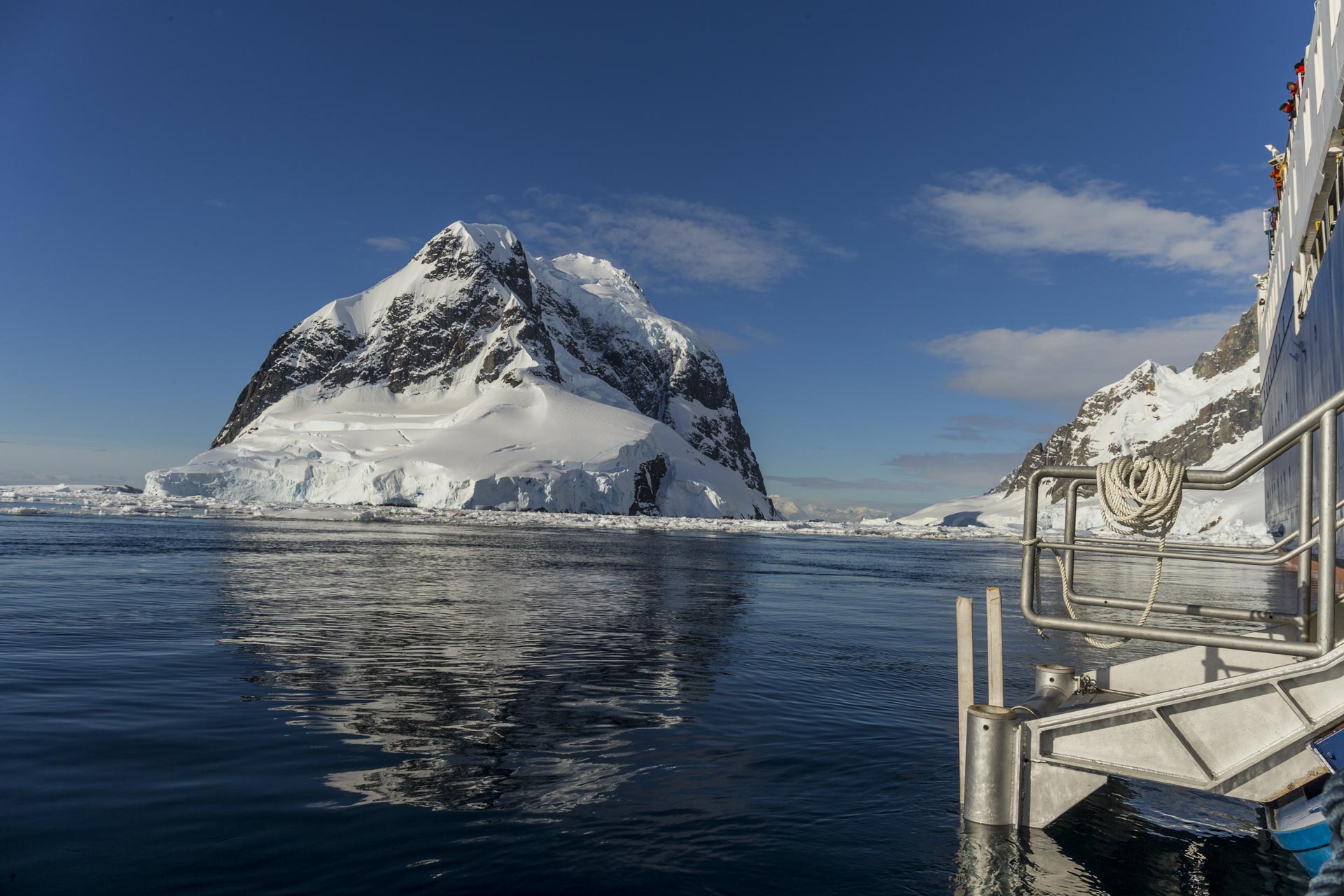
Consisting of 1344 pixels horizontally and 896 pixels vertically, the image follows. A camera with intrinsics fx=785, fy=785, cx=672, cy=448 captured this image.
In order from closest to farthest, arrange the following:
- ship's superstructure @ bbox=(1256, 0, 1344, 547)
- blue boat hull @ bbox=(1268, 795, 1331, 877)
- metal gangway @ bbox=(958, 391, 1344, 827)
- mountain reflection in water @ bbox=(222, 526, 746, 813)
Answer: metal gangway @ bbox=(958, 391, 1344, 827)
blue boat hull @ bbox=(1268, 795, 1331, 877)
mountain reflection in water @ bbox=(222, 526, 746, 813)
ship's superstructure @ bbox=(1256, 0, 1344, 547)

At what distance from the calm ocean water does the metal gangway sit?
0.53 m

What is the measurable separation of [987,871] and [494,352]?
185340mm

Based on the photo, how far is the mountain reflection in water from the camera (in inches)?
273

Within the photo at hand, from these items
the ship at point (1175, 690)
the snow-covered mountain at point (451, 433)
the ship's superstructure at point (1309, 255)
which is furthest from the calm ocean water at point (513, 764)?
the snow-covered mountain at point (451, 433)

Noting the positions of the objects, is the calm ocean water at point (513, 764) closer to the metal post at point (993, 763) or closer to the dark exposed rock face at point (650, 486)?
the metal post at point (993, 763)

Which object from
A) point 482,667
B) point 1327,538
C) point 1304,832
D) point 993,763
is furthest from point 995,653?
point 482,667

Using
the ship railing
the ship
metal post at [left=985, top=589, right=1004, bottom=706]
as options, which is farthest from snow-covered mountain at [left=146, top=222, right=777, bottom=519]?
the ship railing

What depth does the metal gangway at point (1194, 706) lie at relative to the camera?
454cm

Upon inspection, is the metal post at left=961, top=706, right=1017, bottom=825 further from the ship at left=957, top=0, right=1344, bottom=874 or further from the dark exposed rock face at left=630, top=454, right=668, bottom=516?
the dark exposed rock face at left=630, top=454, right=668, bottom=516

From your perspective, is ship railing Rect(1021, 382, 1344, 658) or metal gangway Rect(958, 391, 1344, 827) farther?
metal gangway Rect(958, 391, 1344, 827)

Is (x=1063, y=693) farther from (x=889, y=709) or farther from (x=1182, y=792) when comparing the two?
(x=889, y=709)

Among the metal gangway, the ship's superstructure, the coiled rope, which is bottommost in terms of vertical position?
the metal gangway

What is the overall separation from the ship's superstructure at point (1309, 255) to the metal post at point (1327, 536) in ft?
30.2

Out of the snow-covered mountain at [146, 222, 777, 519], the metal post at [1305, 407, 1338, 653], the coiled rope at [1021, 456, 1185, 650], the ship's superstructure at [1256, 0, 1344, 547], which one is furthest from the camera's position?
the snow-covered mountain at [146, 222, 777, 519]
